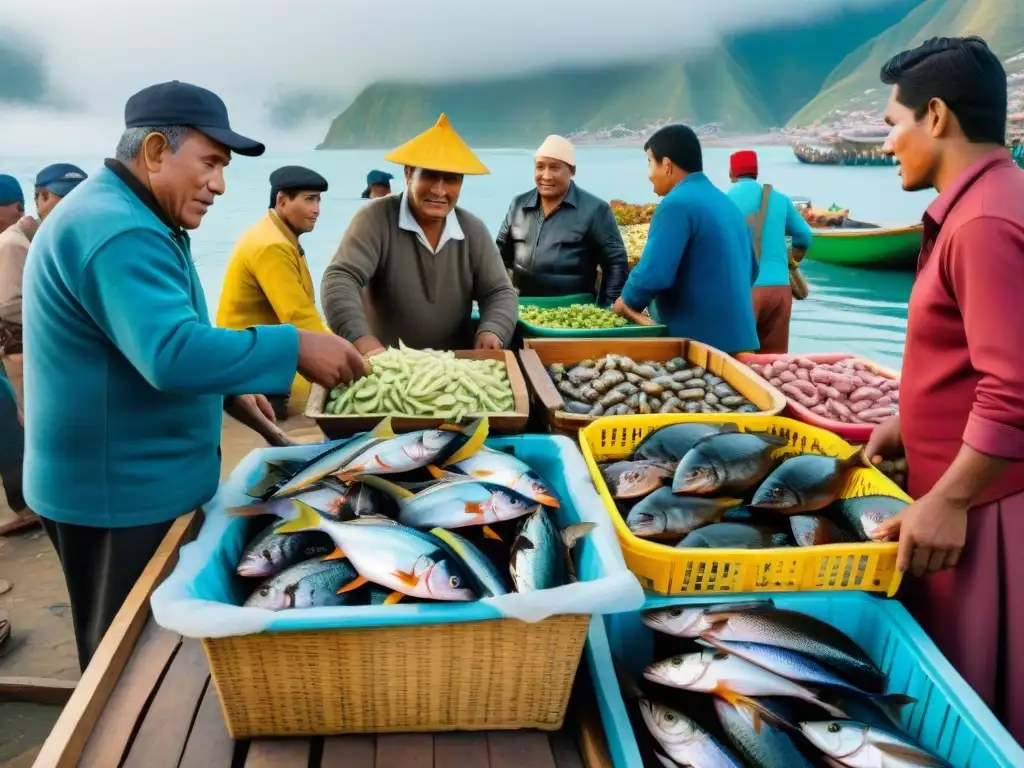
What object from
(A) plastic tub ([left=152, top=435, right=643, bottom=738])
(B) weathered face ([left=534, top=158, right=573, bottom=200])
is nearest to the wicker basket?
(A) plastic tub ([left=152, top=435, right=643, bottom=738])

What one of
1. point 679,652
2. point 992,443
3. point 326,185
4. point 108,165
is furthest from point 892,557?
point 326,185

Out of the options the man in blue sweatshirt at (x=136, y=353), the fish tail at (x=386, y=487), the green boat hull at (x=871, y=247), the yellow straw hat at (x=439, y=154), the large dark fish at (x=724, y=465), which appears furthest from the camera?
the green boat hull at (x=871, y=247)

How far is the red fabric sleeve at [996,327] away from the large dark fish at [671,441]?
0.78 meters

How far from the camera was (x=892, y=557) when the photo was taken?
5.48 ft

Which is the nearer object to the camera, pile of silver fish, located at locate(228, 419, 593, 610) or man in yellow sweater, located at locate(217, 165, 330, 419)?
pile of silver fish, located at locate(228, 419, 593, 610)

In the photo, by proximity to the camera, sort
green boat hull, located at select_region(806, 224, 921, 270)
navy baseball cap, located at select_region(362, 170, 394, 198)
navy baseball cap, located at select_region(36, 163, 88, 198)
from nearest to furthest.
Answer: navy baseball cap, located at select_region(36, 163, 88, 198)
navy baseball cap, located at select_region(362, 170, 394, 198)
green boat hull, located at select_region(806, 224, 921, 270)

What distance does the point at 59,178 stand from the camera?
189 inches

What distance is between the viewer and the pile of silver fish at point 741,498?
5.92 ft

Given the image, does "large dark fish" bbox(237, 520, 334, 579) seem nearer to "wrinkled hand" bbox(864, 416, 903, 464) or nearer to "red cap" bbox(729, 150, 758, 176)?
"wrinkled hand" bbox(864, 416, 903, 464)

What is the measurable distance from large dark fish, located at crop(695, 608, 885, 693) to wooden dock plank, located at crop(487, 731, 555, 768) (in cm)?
40

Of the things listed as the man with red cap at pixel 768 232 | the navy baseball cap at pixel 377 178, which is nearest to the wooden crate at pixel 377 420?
the man with red cap at pixel 768 232

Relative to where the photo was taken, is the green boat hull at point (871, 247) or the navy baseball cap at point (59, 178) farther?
the green boat hull at point (871, 247)

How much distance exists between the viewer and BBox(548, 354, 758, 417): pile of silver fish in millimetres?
2887

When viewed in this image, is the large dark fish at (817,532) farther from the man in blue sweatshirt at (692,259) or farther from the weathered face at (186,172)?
the man in blue sweatshirt at (692,259)
